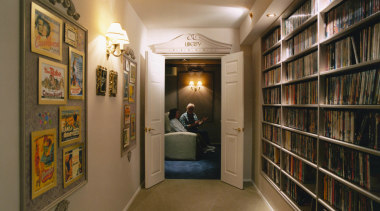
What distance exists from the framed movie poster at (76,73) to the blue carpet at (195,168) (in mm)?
2790

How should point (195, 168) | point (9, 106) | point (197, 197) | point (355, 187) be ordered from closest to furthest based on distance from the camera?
point (9, 106) → point (355, 187) → point (197, 197) → point (195, 168)

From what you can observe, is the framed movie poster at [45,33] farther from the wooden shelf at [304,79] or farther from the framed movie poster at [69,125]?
the wooden shelf at [304,79]

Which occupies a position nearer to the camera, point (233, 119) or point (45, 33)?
point (45, 33)

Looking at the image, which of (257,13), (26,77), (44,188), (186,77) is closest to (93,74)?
(26,77)

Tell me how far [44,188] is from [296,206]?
2.10 metres

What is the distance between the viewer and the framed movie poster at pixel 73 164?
142cm

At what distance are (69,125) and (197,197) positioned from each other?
2255mm

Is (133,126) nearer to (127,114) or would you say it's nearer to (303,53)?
(127,114)

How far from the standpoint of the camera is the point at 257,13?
2750 mm

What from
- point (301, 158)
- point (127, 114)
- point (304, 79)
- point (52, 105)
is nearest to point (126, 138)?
point (127, 114)

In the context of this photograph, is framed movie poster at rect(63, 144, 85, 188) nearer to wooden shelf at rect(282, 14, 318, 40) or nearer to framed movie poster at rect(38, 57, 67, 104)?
framed movie poster at rect(38, 57, 67, 104)

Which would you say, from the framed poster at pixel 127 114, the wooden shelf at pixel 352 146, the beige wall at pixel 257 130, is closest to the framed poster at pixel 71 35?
the framed poster at pixel 127 114

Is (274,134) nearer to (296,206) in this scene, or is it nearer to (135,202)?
(296,206)

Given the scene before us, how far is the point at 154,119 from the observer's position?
3549 mm
